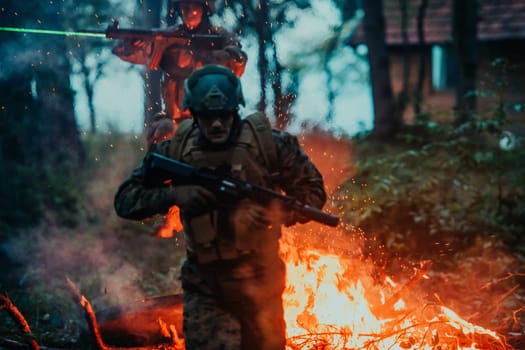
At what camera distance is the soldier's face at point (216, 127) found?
3377 mm

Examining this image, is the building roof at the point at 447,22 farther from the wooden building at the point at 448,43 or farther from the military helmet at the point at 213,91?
the military helmet at the point at 213,91

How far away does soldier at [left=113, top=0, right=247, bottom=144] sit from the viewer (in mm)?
6441

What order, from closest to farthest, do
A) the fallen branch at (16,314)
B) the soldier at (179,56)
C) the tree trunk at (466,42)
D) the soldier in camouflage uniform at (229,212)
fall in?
1. the soldier in camouflage uniform at (229,212)
2. the fallen branch at (16,314)
3. the soldier at (179,56)
4. the tree trunk at (466,42)

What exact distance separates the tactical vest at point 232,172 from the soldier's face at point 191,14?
3255mm

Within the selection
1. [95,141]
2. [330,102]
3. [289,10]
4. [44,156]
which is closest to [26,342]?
[289,10]

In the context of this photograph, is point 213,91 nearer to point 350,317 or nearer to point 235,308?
point 235,308

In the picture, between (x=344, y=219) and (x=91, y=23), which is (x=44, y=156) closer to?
(x=91, y=23)

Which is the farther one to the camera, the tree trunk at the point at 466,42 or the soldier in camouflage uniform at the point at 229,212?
the tree trunk at the point at 466,42

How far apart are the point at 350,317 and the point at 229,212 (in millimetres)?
1963

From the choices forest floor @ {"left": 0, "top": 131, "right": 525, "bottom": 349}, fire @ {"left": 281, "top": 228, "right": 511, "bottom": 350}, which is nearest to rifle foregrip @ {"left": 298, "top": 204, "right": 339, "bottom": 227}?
fire @ {"left": 281, "top": 228, "right": 511, "bottom": 350}

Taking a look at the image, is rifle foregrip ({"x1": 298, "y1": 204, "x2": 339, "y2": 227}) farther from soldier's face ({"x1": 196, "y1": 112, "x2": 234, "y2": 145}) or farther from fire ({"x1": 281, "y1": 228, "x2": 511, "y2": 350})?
fire ({"x1": 281, "y1": 228, "x2": 511, "y2": 350})

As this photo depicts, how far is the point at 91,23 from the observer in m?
15.0

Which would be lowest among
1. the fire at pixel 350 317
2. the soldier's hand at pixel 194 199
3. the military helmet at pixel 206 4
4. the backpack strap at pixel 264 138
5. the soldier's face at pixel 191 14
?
the fire at pixel 350 317

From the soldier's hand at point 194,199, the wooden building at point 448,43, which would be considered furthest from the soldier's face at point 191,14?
the wooden building at point 448,43
